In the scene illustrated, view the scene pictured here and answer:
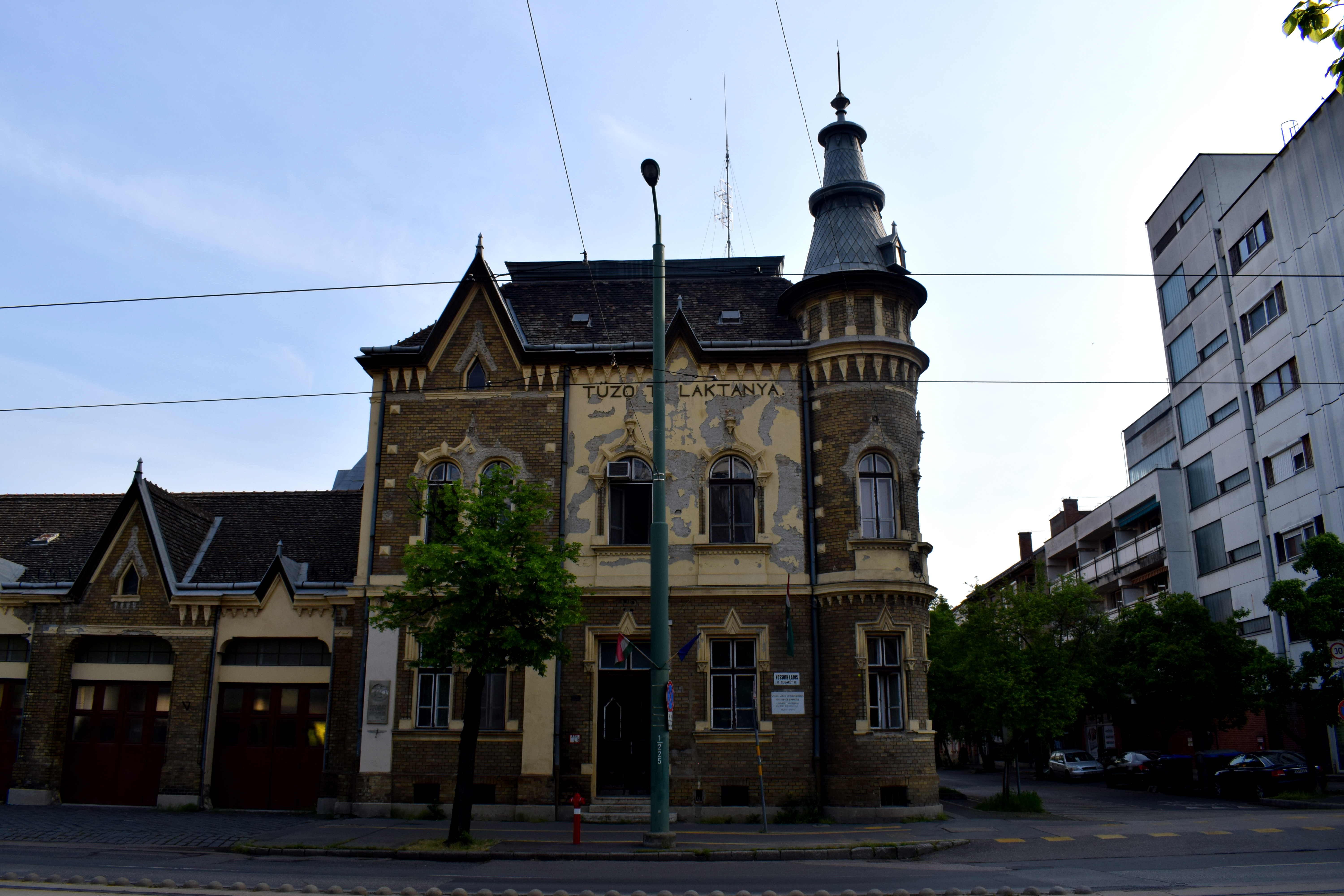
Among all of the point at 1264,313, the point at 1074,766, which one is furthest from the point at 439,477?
the point at 1264,313

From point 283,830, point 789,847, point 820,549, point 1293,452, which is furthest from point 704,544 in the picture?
point 1293,452

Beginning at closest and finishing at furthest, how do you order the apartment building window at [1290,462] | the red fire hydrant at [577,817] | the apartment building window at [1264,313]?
the red fire hydrant at [577,817], the apartment building window at [1290,462], the apartment building window at [1264,313]

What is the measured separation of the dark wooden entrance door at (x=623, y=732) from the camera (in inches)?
773

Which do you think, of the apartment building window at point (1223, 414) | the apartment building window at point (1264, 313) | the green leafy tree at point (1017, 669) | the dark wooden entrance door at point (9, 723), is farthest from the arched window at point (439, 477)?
the apartment building window at point (1223, 414)

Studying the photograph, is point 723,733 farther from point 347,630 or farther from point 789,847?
point 347,630

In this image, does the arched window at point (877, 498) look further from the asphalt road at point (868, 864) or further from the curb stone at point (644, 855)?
the curb stone at point (644, 855)

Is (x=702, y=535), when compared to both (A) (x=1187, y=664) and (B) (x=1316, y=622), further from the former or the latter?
(A) (x=1187, y=664)

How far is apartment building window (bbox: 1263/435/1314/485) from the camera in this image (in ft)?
119

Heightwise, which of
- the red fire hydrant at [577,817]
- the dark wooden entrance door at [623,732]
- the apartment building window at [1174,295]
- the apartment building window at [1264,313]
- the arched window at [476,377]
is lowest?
the red fire hydrant at [577,817]

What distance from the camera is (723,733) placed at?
63.9 ft

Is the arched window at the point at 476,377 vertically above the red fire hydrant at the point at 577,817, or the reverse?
→ the arched window at the point at 476,377

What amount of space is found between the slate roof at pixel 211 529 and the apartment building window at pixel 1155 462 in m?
42.5

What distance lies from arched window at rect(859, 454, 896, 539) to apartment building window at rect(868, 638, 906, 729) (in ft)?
7.40

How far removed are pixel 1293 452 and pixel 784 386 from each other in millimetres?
26743
